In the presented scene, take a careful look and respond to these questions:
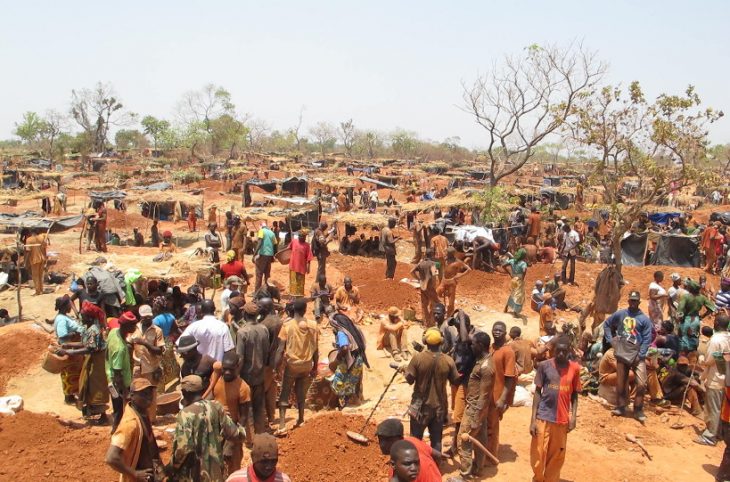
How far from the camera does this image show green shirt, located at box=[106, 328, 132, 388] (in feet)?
18.8

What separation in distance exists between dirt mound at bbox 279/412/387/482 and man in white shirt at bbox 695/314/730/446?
3780mm

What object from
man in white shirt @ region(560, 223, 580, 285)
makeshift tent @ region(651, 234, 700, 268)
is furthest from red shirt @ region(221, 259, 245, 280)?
makeshift tent @ region(651, 234, 700, 268)

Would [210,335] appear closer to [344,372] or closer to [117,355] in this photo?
[117,355]

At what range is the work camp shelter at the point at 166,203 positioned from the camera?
72.0ft

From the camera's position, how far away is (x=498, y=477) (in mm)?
5773

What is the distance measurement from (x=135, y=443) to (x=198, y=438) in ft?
1.27

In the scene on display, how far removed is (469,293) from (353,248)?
5.72 meters

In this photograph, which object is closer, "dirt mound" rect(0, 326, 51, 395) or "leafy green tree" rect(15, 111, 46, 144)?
"dirt mound" rect(0, 326, 51, 395)

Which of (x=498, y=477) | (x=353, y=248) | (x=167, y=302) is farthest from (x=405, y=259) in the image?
(x=498, y=477)

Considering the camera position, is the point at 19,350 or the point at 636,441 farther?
the point at 19,350

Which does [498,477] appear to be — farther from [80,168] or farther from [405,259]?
[80,168]

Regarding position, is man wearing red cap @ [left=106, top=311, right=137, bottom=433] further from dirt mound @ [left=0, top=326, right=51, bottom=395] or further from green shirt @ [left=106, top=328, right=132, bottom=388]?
dirt mound @ [left=0, top=326, right=51, bottom=395]

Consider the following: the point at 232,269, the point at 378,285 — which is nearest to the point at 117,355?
the point at 232,269

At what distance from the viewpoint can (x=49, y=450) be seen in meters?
5.76
